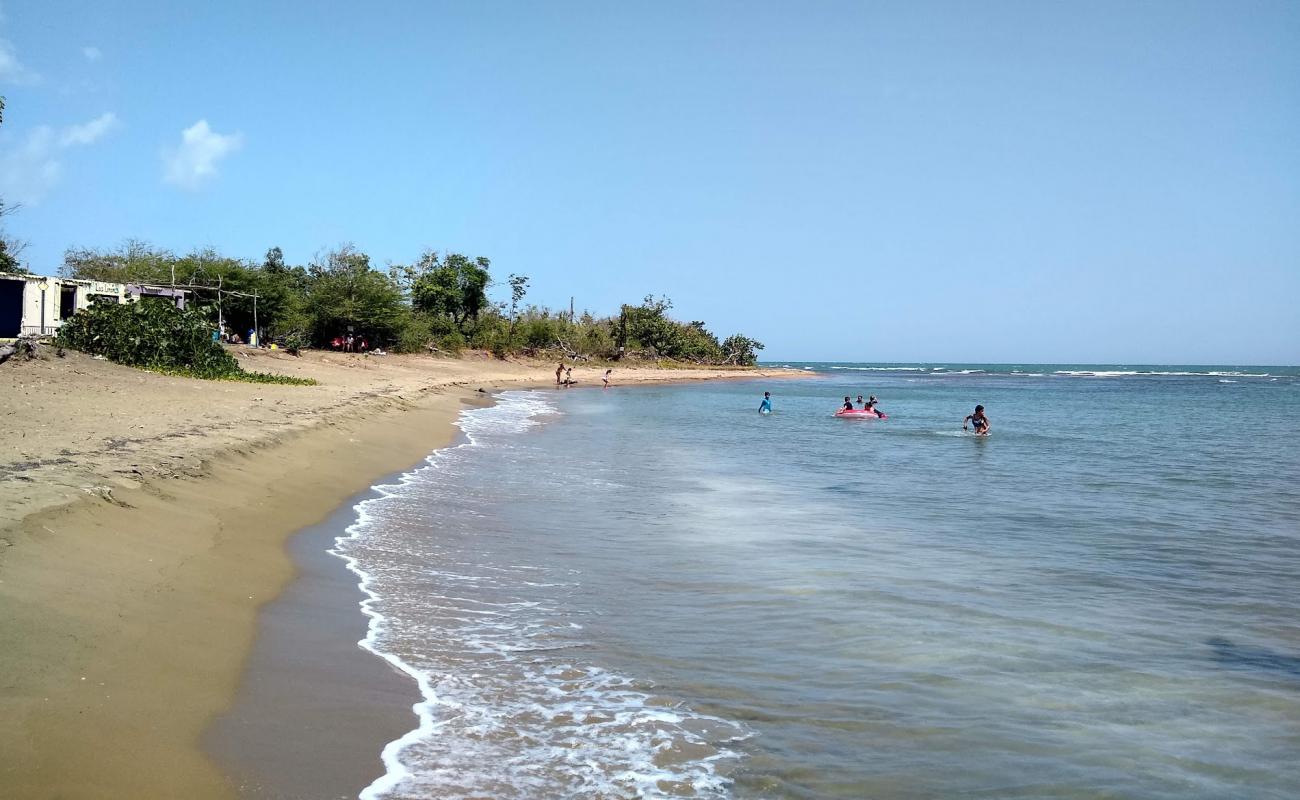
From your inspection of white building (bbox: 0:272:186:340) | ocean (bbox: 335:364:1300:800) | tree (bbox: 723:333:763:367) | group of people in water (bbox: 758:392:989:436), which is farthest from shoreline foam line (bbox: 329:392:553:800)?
tree (bbox: 723:333:763:367)

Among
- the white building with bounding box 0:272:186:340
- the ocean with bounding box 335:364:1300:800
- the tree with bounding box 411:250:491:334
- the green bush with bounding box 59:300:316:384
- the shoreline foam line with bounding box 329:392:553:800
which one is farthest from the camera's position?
the tree with bounding box 411:250:491:334

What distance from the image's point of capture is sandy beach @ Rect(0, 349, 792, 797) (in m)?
4.03

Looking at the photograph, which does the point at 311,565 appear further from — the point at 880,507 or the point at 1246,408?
the point at 1246,408

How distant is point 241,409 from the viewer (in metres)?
17.4

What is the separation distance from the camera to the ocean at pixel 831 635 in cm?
465

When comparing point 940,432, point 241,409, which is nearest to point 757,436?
point 940,432

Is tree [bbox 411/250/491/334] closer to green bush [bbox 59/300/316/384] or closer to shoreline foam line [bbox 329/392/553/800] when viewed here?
green bush [bbox 59/300/316/384]

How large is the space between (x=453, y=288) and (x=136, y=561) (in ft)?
196

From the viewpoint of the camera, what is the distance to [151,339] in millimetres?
24453

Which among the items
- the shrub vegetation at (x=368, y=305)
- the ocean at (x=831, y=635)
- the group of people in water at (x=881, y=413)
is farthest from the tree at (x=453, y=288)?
the ocean at (x=831, y=635)

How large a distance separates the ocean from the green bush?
13.0 metres

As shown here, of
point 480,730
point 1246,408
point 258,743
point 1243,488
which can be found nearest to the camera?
point 258,743

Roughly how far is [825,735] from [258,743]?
3010mm

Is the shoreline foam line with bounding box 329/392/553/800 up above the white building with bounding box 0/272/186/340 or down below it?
below
